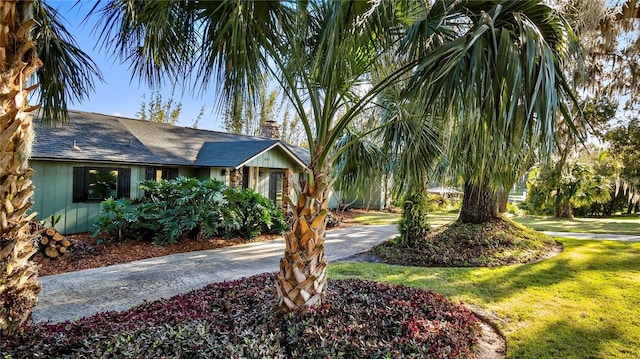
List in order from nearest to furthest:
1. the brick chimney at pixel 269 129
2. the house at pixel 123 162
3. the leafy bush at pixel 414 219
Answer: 1. the leafy bush at pixel 414 219
2. the house at pixel 123 162
3. the brick chimney at pixel 269 129

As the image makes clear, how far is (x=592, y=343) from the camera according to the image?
3.63 m

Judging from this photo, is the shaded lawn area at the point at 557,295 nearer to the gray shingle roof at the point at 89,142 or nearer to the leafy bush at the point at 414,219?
the leafy bush at the point at 414,219

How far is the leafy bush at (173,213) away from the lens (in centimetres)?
855

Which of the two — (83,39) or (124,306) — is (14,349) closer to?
(124,306)

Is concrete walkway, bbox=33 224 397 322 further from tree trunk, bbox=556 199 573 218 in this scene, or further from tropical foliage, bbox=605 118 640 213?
tree trunk, bbox=556 199 573 218

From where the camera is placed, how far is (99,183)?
10.5 meters

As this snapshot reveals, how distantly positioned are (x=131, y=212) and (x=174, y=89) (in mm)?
5944

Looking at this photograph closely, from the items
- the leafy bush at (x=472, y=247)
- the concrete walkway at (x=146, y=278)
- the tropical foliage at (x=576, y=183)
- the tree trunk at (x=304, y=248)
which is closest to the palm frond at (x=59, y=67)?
the concrete walkway at (x=146, y=278)

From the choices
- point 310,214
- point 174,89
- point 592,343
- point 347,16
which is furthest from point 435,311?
point 174,89

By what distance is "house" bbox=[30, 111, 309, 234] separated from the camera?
9.61m

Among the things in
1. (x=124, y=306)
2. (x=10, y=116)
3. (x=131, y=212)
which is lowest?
(x=124, y=306)

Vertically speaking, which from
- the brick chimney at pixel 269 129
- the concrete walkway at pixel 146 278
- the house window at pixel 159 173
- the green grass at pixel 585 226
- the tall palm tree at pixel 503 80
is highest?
the brick chimney at pixel 269 129

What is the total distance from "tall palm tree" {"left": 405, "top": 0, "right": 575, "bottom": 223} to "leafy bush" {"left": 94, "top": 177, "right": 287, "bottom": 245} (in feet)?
24.3

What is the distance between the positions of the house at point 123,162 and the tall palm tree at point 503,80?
1025 cm
